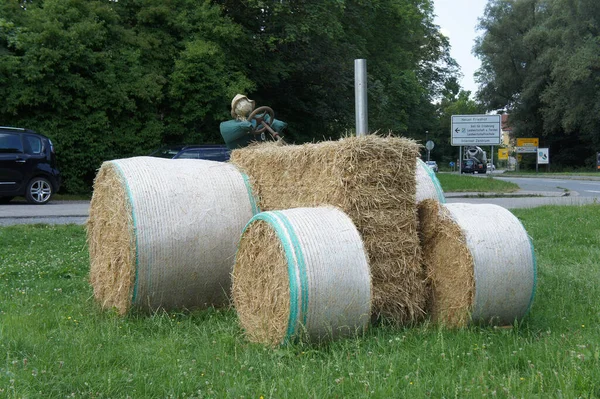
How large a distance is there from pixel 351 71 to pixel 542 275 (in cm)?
1971

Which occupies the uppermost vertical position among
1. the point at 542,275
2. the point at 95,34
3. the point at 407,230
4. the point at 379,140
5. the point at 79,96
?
the point at 95,34

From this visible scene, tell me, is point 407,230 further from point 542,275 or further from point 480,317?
point 542,275

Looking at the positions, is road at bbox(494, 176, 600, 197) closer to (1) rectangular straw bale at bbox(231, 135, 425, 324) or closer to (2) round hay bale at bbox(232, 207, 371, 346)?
(1) rectangular straw bale at bbox(231, 135, 425, 324)

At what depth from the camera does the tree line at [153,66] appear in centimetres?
2033

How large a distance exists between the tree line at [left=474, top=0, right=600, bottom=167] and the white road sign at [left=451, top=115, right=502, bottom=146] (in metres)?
24.8

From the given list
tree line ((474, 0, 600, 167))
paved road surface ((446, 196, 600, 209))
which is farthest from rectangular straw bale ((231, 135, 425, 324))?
tree line ((474, 0, 600, 167))

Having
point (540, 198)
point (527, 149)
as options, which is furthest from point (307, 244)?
point (527, 149)

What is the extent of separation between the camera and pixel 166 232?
566 cm

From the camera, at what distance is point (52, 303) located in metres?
6.23

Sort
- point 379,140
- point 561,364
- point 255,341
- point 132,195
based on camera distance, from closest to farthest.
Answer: point 561,364
point 255,341
point 379,140
point 132,195

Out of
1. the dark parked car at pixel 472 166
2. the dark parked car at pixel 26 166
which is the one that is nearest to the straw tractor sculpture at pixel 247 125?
the dark parked car at pixel 26 166

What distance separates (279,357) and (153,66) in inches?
743

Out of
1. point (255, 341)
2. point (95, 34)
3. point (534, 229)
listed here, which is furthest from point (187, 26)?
point (255, 341)

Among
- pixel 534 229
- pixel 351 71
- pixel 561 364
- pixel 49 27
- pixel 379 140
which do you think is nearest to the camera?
pixel 561 364
